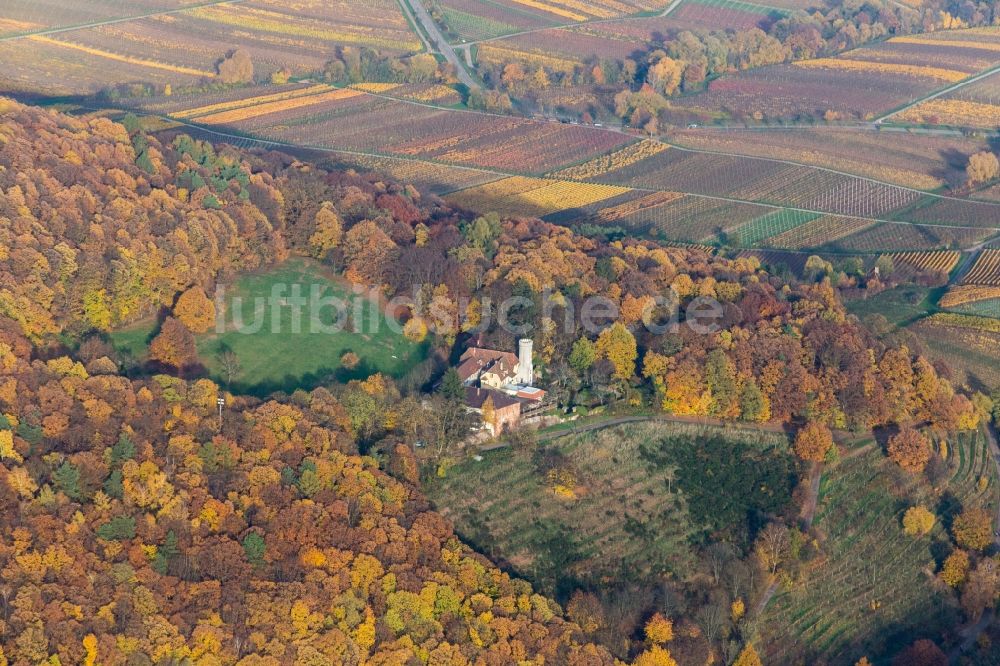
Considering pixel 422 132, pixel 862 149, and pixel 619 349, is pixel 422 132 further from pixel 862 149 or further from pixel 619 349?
pixel 619 349

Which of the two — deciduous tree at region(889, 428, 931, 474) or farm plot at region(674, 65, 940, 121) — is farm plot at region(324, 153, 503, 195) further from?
deciduous tree at region(889, 428, 931, 474)

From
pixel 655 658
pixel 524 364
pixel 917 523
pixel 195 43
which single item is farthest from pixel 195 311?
pixel 195 43

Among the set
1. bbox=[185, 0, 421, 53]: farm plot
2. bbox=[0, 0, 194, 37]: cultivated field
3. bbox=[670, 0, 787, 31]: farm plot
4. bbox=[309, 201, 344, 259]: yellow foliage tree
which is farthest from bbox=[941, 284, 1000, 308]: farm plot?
bbox=[0, 0, 194, 37]: cultivated field

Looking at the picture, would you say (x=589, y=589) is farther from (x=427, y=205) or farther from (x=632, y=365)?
(x=427, y=205)

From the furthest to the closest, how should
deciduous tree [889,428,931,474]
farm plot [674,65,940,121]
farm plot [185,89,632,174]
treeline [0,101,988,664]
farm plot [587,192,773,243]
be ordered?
farm plot [674,65,940,121] → farm plot [185,89,632,174] → farm plot [587,192,773,243] → deciduous tree [889,428,931,474] → treeline [0,101,988,664]

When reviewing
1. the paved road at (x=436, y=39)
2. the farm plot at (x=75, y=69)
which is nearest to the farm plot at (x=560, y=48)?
the paved road at (x=436, y=39)
